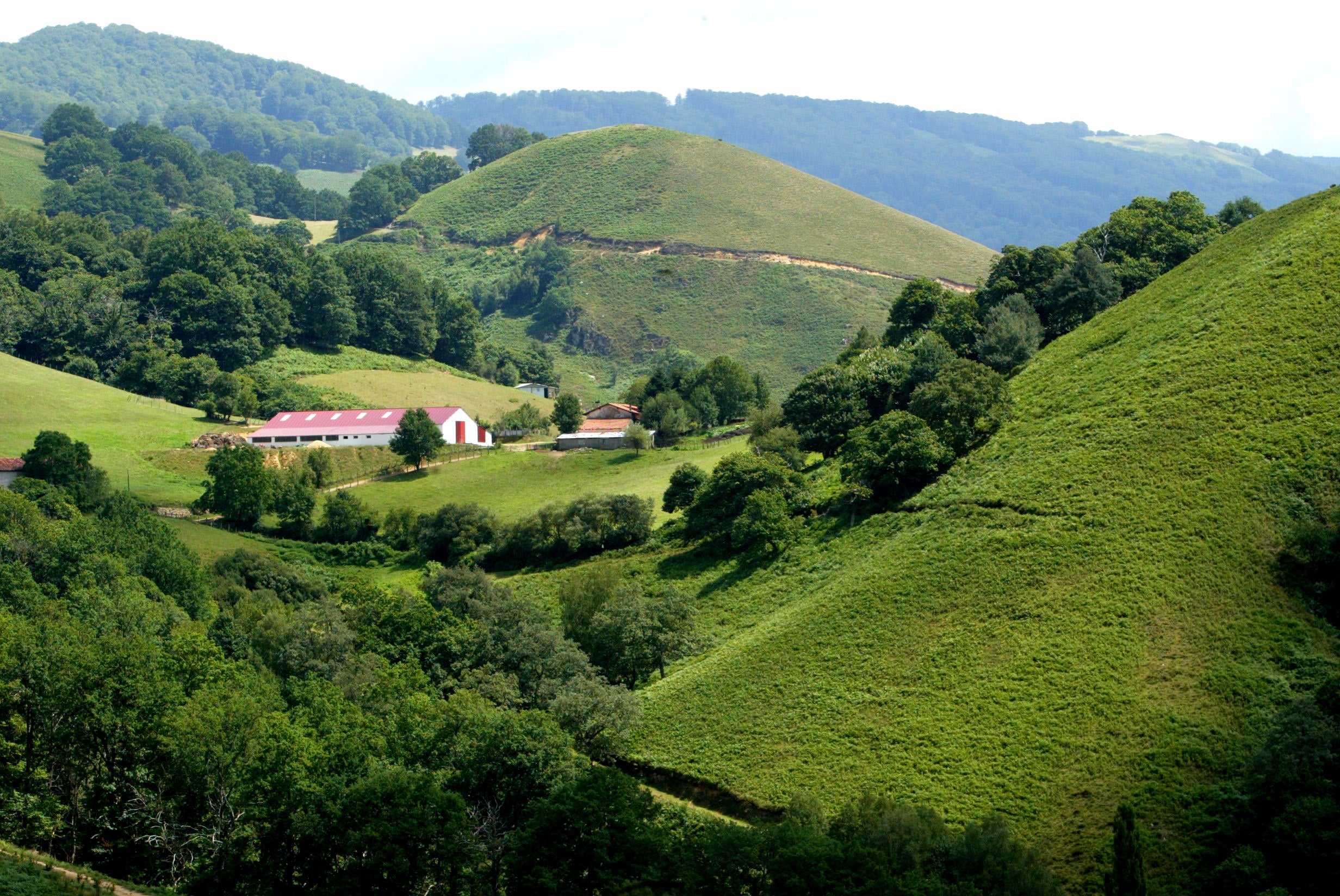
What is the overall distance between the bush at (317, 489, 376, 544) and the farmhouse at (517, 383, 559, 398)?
51375 millimetres

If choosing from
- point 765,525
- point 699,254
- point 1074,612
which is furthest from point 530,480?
point 699,254

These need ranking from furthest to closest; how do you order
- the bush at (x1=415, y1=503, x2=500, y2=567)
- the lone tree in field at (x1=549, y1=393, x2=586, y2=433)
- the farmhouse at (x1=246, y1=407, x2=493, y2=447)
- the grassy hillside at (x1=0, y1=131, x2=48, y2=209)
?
1. the grassy hillside at (x1=0, y1=131, x2=48, y2=209)
2. the lone tree in field at (x1=549, y1=393, x2=586, y2=433)
3. the farmhouse at (x1=246, y1=407, x2=493, y2=447)
4. the bush at (x1=415, y1=503, x2=500, y2=567)

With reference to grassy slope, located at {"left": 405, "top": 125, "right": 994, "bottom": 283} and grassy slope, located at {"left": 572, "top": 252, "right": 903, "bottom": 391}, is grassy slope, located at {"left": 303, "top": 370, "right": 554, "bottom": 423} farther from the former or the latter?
grassy slope, located at {"left": 405, "top": 125, "right": 994, "bottom": 283}

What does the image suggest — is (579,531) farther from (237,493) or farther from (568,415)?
(568,415)

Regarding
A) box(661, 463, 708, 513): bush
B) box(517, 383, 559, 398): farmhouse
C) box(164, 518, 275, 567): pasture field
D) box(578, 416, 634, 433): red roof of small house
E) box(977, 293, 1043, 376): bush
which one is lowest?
box(517, 383, 559, 398): farmhouse

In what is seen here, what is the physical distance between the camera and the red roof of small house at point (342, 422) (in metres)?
95.9

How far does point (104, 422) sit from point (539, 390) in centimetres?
4891

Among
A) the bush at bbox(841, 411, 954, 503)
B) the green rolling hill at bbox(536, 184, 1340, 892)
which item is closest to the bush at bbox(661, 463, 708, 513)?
the green rolling hill at bbox(536, 184, 1340, 892)

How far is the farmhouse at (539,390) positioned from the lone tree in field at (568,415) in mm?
25617

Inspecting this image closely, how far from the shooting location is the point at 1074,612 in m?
47.6

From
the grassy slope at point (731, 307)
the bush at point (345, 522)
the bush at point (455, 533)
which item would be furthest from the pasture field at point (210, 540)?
the grassy slope at point (731, 307)

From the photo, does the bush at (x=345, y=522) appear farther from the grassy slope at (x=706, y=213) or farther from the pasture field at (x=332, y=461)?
the grassy slope at (x=706, y=213)

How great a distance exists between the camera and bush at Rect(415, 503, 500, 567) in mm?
73938

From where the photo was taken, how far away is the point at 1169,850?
37.4 metres
